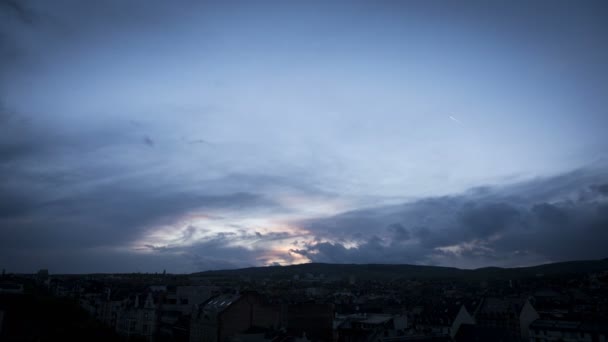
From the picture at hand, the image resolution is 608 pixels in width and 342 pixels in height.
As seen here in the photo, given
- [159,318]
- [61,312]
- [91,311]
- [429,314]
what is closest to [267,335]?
[159,318]

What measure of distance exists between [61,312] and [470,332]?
8238 centimetres

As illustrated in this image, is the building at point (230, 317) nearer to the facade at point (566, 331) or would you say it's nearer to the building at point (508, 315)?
the building at point (508, 315)

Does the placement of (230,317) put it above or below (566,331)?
above


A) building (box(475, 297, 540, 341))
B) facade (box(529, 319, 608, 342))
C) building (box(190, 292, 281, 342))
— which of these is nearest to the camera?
building (box(190, 292, 281, 342))

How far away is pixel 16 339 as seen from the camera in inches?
2450

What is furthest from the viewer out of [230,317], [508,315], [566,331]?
[508,315]

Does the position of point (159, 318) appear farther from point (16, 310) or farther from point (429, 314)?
point (429, 314)

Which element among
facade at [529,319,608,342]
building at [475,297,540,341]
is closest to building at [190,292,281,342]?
building at [475,297,540,341]

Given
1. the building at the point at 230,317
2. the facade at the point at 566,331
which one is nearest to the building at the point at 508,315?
the facade at the point at 566,331

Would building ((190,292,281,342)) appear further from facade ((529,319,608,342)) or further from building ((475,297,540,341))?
facade ((529,319,608,342))

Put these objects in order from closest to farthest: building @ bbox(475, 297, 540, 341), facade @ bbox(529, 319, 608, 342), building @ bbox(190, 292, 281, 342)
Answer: building @ bbox(190, 292, 281, 342), facade @ bbox(529, 319, 608, 342), building @ bbox(475, 297, 540, 341)

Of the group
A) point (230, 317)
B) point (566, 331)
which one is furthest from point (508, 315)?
point (230, 317)

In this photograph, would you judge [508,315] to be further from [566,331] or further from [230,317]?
[230,317]

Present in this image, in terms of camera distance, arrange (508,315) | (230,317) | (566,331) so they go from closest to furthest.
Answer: (230,317)
(566,331)
(508,315)
